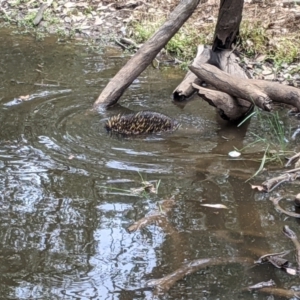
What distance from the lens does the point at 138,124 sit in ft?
22.0

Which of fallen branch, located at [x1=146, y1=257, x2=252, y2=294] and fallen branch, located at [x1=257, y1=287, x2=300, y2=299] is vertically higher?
fallen branch, located at [x1=257, y1=287, x2=300, y2=299]

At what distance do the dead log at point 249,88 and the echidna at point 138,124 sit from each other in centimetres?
73

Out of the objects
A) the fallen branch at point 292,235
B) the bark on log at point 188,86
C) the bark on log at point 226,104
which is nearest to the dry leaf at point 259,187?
the fallen branch at point 292,235

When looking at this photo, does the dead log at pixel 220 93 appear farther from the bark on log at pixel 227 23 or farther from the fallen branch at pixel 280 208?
the fallen branch at pixel 280 208

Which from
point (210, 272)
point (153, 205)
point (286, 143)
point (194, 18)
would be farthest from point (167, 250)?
point (194, 18)

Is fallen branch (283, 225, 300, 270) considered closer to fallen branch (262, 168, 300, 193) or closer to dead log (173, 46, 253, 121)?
fallen branch (262, 168, 300, 193)

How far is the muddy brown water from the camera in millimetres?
3982

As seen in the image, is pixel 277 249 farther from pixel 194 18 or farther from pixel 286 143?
pixel 194 18

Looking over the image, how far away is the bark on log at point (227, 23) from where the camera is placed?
7.74m

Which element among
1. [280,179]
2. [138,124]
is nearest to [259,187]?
[280,179]

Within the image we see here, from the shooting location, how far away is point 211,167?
19.2ft

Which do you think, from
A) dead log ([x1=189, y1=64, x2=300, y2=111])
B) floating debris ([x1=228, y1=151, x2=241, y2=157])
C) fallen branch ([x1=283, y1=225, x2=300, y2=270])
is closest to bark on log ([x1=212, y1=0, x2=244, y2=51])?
dead log ([x1=189, y1=64, x2=300, y2=111])

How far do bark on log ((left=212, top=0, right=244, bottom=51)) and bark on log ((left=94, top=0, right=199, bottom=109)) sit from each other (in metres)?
0.53

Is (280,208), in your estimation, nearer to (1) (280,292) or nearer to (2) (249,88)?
(1) (280,292)
